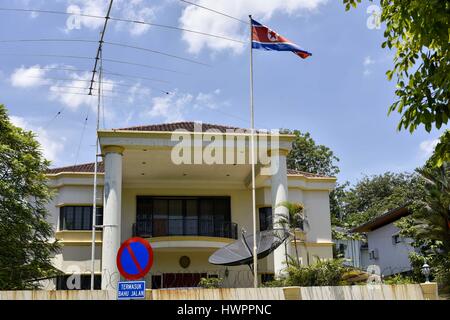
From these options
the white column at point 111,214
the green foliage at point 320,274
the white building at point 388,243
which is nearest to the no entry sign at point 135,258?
the green foliage at point 320,274

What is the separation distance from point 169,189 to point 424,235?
43.2ft

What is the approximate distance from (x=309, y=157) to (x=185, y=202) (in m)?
22.2

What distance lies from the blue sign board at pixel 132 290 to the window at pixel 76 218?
21181mm

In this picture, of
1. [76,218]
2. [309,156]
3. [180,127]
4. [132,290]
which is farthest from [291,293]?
[309,156]

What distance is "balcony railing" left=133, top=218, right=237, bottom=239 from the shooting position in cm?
2847

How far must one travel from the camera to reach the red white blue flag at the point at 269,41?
19.2 metres

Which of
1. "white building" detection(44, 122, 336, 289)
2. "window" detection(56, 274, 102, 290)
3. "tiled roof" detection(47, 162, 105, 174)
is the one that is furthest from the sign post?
"tiled roof" detection(47, 162, 105, 174)

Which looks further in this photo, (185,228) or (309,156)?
(309,156)

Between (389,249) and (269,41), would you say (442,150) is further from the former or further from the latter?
(389,249)

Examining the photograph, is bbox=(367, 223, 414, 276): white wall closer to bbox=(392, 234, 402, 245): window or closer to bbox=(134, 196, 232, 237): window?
bbox=(392, 234, 402, 245): window

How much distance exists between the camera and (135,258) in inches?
311

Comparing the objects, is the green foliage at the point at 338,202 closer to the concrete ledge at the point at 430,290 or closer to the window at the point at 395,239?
the window at the point at 395,239

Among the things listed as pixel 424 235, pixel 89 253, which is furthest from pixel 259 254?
pixel 89 253
